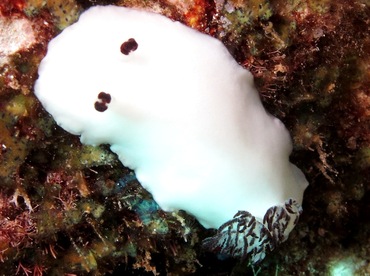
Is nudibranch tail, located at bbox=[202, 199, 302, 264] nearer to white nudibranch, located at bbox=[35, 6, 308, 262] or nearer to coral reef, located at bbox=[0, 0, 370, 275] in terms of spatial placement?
white nudibranch, located at bbox=[35, 6, 308, 262]

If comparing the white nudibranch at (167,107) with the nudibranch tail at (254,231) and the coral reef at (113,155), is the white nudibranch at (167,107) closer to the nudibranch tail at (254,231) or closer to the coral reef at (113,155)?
the nudibranch tail at (254,231)

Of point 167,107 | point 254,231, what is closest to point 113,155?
Answer: point 167,107

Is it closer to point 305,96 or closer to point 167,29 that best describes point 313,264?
point 305,96

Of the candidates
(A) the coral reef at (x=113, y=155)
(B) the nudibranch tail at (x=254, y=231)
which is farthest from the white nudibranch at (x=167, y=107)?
(A) the coral reef at (x=113, y=155)

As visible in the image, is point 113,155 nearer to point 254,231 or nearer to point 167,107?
point 167,107

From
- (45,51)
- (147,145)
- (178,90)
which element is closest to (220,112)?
(178,90)

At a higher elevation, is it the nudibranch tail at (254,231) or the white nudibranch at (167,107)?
the white nudibranch at (167,107)
